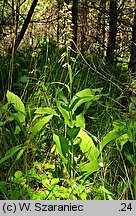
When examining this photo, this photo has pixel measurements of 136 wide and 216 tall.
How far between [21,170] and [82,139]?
375 millimetres

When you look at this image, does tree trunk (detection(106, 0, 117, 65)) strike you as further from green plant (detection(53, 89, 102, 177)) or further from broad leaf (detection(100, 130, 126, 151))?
broad leaf (detection(100, 130, 126, 151))

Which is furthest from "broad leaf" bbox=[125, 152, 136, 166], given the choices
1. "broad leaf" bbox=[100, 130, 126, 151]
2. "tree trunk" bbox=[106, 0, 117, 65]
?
"tree trunk" bbox=[106, 0, 117, 65]

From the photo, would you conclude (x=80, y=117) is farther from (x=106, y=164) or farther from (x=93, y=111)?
(x=93, y=111)

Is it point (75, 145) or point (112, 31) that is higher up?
point (112, 31)

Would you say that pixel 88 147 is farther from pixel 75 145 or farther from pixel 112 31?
pixel 112 31

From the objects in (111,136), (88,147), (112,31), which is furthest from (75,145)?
(112,31)

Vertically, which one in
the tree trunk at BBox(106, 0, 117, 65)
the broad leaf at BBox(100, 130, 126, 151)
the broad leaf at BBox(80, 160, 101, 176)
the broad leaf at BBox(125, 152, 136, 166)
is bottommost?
the broad leaf at BBox(80, 160, 101, 176)

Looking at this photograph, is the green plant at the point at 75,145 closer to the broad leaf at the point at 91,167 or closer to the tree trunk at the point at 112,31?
the broad leaf at the point at 91,167

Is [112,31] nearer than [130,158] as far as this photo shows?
No

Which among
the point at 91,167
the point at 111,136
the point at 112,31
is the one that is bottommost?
the point at 91,167

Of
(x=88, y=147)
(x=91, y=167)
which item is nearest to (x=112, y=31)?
(x=88, y=147)

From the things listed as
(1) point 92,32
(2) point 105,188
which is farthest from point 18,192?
(1) point 92,32

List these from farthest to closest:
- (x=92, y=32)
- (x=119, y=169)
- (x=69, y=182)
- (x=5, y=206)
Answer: (x=92, y=32)
(x=119, y=169)
(x=69, y=182)
(x=5, y=206)

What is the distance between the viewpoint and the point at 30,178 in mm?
2104
